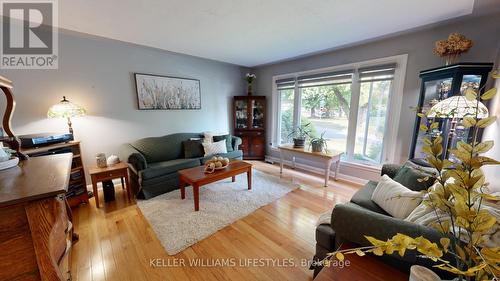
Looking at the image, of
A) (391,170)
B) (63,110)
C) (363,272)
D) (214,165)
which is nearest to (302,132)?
(391,170)

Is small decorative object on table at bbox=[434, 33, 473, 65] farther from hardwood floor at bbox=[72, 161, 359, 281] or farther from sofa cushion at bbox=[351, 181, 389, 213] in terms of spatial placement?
hardwood floor at bbox=[72, 161, 359, 281]

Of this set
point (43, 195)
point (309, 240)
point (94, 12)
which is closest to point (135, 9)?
point (94, 12)

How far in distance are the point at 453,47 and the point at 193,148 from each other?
388 cm

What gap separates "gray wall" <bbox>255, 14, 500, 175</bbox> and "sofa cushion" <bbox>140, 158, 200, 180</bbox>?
299 cm

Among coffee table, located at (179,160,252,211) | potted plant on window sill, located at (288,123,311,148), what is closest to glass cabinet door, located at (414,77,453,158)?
potted plant on window sill, located at (288,123,311,148)

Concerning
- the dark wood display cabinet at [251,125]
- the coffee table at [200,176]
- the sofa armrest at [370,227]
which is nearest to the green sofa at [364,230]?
the sofa armrest at [370,227]

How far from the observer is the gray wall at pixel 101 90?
8.24 feet

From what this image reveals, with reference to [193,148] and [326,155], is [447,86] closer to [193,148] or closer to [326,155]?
[326,155]

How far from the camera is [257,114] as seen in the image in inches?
192

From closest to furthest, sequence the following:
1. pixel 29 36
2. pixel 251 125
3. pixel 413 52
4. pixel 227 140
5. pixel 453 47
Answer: pixel 453 47 → pixel 29 36 → pixel 413 52 → pixel 227 140 → pixel 251 125

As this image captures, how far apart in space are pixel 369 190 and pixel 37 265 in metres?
2.59

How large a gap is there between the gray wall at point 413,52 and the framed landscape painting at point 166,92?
2.46 metres

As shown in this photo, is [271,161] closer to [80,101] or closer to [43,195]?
[80,101]

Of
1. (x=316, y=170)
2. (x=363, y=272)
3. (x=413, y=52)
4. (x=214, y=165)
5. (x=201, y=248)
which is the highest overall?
(x=413, y=52)
